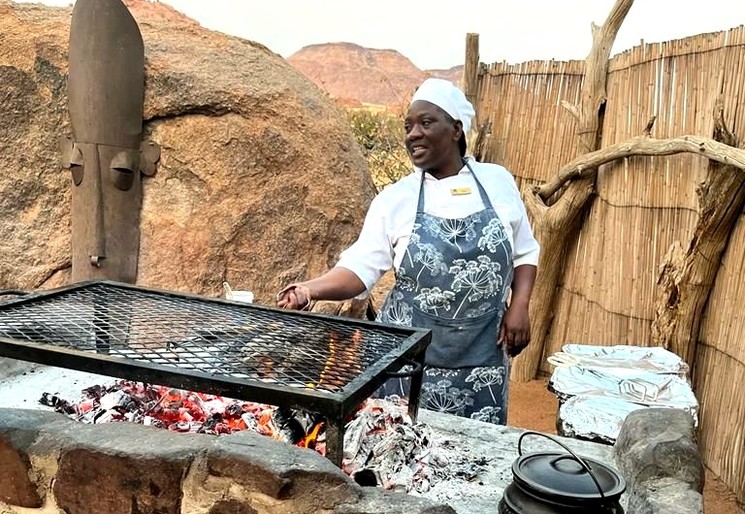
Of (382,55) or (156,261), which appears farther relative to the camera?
(382,55)

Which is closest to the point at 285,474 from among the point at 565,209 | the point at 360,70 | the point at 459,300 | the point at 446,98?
the point at 459,300

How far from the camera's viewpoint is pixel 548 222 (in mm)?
5281

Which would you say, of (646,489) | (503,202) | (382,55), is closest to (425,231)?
(503,202)

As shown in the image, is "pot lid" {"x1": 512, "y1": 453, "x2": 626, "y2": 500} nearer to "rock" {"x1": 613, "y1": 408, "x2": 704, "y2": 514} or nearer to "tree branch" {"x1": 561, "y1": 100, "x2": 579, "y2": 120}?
"rock" {"x1": 613, "y1": 408, "x2": 704, "y2": 514}

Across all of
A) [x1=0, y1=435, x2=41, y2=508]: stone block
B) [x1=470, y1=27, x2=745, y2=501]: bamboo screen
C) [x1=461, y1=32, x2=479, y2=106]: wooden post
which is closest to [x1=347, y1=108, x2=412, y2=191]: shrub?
[x1=461, y1=32, x2=479, y2=106]: wooden post

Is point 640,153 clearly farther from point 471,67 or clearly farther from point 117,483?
point 117,483

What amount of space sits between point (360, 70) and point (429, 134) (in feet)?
138

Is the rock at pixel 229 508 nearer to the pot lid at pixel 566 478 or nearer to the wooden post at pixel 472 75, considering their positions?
the pot lid at pixel 566 478

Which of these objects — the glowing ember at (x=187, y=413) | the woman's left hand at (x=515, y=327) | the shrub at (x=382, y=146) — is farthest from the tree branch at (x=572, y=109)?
the shrub at (x=382, y=146)

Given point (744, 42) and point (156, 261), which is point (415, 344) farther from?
point (744, 42)

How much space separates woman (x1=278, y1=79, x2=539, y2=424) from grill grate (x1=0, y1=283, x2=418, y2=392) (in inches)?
16.7

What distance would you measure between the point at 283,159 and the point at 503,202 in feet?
5.05

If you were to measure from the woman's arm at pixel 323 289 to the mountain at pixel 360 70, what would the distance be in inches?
1410

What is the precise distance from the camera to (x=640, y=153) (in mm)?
4324
